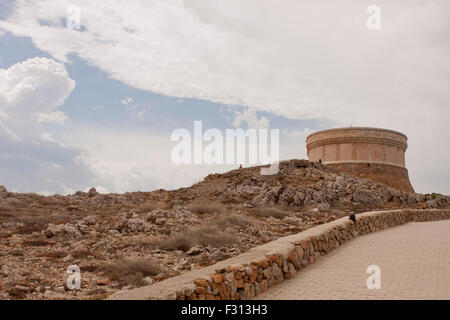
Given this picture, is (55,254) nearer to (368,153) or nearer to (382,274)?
(382,274)

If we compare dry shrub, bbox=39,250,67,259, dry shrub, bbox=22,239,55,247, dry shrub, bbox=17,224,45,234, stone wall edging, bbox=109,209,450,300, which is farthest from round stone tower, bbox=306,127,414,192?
dry shrub, bbox=39,250,67,259

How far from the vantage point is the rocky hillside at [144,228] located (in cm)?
823

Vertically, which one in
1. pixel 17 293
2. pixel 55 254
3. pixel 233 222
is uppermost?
pixel 233 222

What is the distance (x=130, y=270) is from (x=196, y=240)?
310 cm

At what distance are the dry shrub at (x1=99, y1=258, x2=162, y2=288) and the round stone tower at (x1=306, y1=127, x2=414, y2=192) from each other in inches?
1312

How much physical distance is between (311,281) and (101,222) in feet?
31.5

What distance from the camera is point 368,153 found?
38.8 metres

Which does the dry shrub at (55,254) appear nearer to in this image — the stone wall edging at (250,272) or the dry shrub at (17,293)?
the dry shrub at (17,293)

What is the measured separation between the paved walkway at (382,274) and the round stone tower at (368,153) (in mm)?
26733

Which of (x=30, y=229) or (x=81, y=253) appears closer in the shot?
(x=81, y=253)

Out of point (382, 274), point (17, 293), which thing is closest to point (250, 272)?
point (382, 274)

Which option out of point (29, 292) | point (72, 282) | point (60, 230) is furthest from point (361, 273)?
point (60, 230)

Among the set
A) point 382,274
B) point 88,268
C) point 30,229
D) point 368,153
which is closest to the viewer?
point 382,274

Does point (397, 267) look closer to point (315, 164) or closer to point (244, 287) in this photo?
point (244, 287)
